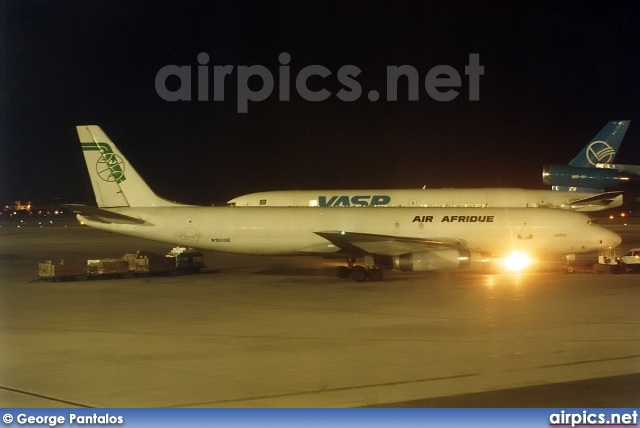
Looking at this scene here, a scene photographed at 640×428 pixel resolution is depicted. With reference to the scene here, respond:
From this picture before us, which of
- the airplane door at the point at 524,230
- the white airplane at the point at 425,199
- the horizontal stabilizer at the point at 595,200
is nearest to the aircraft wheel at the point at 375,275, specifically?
the airplane door at the point at 524,230

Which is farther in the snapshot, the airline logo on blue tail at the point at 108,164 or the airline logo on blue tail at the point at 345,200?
the airline logo on blue tail at the point at 345,200

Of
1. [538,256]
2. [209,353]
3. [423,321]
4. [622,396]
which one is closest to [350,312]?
[423,321]

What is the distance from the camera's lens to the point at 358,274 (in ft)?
104

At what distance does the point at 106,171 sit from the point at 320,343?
2099cm

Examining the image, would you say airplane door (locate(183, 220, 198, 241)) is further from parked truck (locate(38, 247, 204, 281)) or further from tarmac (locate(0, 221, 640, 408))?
tarmac (locate(0, 221, 640, 408))

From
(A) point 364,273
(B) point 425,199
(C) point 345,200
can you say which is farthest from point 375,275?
(C) point 345,200

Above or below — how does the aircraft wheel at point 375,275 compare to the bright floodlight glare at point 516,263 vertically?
below

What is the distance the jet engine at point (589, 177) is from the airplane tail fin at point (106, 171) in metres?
20.3

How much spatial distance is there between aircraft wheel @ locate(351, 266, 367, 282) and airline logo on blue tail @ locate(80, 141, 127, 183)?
10878 mm

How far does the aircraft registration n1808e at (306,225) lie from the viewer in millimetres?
34812

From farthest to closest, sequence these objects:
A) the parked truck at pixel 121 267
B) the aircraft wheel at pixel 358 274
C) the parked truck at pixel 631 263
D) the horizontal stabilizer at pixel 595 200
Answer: the horizontal stabilizer at pixel 595 200, the parked truck at pixel 631 263, the parked truck at pixel 121 267, the aircraft wheel at pixel 358 274

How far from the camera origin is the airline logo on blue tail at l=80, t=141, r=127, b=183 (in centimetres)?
3538

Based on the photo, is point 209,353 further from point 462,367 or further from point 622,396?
point 622,396

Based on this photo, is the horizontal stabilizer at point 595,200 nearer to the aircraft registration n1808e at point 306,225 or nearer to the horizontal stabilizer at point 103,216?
the aircraft registration n1808e at point 306,225
